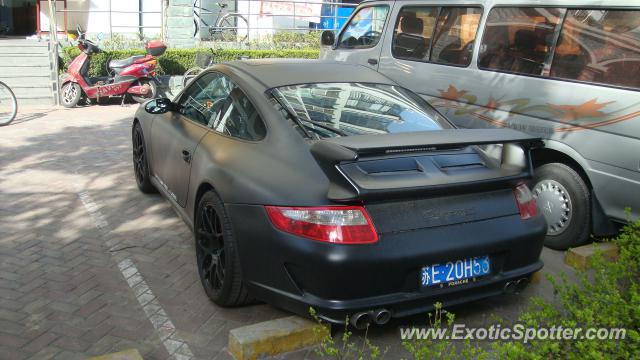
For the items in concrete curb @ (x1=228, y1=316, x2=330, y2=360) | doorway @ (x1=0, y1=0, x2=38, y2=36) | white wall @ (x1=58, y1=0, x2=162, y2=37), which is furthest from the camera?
doorway @ (x1=0, y1=0, x2=38, y2=36)

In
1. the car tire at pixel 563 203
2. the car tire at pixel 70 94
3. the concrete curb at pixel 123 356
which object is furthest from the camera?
the car tire at pixel 70 94

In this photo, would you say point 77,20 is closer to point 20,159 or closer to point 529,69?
point 20,159

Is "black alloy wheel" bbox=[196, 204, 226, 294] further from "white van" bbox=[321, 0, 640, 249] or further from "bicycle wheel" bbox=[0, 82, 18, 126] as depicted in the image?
"bicycle wheel" bbox=[0, 82, 18, 126]

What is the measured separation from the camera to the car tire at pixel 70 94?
11.3 meters

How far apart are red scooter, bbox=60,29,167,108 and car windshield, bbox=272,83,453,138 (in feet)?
27.1

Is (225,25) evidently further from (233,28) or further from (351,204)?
(351,204)

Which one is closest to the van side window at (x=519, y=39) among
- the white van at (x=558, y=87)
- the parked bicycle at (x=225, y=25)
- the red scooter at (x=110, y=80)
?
the white van at (x=558, y=87)

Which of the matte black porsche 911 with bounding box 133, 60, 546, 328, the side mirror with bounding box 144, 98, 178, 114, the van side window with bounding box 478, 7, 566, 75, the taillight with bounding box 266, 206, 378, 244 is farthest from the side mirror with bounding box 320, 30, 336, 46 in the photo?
the taillight with bounding box 266, 206, 378, 244

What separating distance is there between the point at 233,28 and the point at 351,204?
1394cm

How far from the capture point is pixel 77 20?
A: 15.6 m

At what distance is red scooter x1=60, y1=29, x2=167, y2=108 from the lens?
445 inches

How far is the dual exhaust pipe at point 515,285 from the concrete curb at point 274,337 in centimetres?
114

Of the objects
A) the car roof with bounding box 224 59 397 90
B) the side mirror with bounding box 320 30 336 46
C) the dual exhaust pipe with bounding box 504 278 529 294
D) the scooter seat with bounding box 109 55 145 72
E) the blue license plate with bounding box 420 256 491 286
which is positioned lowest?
the dual exhaust pipe with bounding box 504 278 529 294

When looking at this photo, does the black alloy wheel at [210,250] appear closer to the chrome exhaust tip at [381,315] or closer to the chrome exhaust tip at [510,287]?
the chrome exhaust tip at [381,315]
